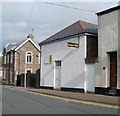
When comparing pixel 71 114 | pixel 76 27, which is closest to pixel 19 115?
pixel 71 114

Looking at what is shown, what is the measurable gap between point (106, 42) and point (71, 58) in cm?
440

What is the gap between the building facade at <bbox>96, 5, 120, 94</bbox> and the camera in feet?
48.8

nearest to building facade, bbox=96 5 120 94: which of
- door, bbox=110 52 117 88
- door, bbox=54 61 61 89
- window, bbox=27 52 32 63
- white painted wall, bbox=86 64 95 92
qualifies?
door, bbox=110 52 117 88

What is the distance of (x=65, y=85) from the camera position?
65.4 feet

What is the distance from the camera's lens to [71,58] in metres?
19.2

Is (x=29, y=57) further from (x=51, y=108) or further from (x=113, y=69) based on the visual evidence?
(x=51, y=108)

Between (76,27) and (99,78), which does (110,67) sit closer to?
(99,78)

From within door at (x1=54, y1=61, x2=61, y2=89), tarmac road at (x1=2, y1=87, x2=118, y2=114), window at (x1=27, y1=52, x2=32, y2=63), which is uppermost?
window at (x1=27, y1=52, x2=32, y2=63)

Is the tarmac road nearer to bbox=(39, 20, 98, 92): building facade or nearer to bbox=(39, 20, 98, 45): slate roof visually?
bbox=(39, 20, 98, 92): building facade

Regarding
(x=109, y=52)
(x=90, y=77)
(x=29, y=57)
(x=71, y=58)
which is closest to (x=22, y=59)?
(x=29, y=57)

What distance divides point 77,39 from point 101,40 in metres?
2.90

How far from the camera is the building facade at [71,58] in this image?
685 inches

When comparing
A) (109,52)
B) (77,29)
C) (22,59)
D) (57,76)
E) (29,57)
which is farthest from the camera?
(29,57)

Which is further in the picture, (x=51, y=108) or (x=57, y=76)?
(x=57, y=76)
